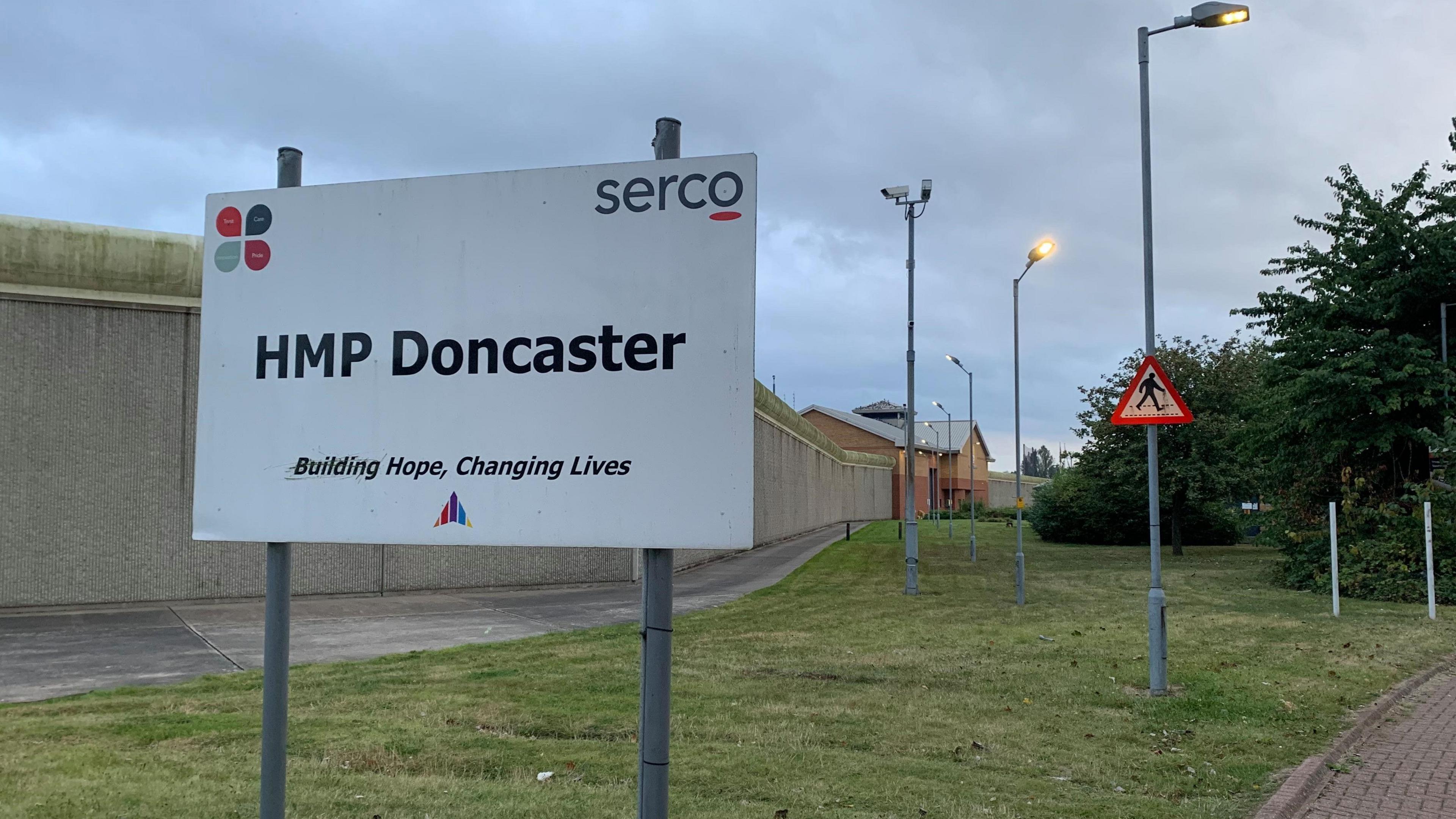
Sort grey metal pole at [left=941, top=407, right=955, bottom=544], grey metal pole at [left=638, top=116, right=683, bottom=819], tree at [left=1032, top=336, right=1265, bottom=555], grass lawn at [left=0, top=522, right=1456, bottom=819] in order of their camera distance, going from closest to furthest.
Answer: grey metal pole at [left=638, top=116, right=683, bottom=819] → grass lawn at [left=0, top=522, right=1456, bottom=819] → tree at [left=1032, top=336, right=1265, bottom=555] → grey metal pole at [left=941, top=407, right=955, bottom=544]

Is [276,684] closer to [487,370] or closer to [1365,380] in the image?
[487,370]

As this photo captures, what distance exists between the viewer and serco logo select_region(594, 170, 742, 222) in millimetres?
3131

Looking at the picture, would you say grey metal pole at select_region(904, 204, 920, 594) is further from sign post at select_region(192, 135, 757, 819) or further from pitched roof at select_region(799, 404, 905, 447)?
pitched roof at select_region(799, 404, 905, 447)

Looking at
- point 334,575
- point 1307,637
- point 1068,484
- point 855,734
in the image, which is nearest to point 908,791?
point 855,734

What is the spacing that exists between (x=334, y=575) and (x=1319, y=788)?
740 inches

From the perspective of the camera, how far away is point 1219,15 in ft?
33.4

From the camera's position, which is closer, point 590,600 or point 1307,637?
point 1307,637

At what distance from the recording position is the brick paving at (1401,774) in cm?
629

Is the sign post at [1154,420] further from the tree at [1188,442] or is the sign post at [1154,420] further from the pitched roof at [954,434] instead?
the pitched roof at [954,434]

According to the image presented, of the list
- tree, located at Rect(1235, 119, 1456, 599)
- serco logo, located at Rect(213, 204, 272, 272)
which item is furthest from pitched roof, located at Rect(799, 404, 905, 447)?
serco logo, located at Rect(213, 204, 272, 272)

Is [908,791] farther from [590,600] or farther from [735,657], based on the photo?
[590,600]

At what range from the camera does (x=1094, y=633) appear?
1499 centimetres

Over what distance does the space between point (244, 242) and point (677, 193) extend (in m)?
1.71

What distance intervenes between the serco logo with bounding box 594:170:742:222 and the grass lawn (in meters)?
3.70
